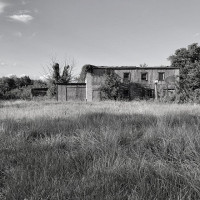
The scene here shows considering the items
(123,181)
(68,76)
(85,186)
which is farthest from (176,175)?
(68,76)

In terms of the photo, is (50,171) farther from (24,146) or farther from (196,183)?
(196,183)

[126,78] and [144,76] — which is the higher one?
[144,76]

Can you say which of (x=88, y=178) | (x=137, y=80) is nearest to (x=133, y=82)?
(x=137, y=80)

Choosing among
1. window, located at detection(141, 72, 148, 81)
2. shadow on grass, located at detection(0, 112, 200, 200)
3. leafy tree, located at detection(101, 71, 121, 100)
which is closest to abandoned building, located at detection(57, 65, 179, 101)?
window, located at detection(141, 72, 148, 81)

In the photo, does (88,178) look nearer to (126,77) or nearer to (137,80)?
(126,77)

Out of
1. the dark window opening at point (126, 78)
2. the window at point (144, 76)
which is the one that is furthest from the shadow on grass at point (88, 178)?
the window at point (144, 76)

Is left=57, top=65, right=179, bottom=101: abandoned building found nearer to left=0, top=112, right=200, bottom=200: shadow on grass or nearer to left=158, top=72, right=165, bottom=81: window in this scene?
left=158, top=72, right=165, bottom=81: window

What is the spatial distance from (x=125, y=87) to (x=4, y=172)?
24856 mm

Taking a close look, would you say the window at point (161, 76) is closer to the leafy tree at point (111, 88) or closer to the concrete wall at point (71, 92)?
the leafy tree at point (111, 88)

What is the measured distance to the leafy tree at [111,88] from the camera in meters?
24.5

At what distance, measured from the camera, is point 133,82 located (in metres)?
27.1

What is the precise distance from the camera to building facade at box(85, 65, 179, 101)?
26500 mm

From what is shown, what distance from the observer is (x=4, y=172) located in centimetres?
208

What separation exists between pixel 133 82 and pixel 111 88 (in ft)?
14.6
